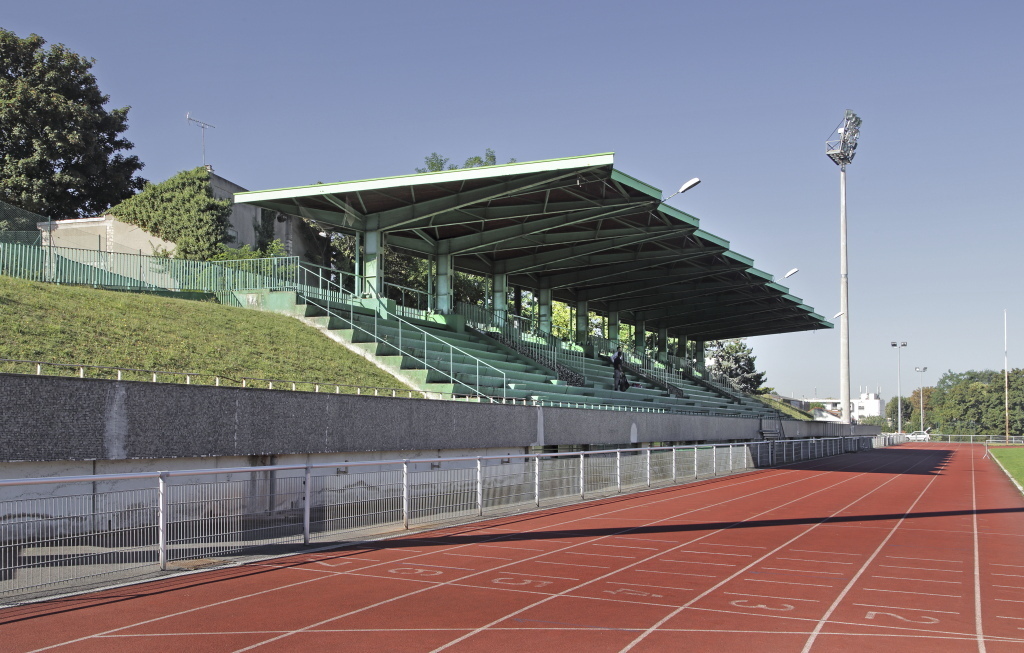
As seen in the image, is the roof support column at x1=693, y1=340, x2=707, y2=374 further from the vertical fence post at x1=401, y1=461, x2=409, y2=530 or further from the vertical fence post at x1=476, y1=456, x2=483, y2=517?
the vertical fence post at x1=401, y1=461, x2=409, y2=530

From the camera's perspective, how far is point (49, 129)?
46.4 m

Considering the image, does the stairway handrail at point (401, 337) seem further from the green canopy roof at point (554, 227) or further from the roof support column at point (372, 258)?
the green canopy roof at point (554, 227)

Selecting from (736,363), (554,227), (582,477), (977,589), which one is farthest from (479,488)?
(736,363)

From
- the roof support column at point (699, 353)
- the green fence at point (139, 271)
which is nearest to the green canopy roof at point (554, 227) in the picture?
the green fence at point (139, 271)

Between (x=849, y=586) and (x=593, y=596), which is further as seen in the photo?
(x=849, y=586)

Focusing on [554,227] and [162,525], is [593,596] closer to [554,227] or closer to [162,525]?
[162,525]

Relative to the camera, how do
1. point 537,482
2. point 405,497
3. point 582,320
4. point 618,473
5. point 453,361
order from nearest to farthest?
point 405,497, point 537,482, point 618,473, point 453,361, point 582,320

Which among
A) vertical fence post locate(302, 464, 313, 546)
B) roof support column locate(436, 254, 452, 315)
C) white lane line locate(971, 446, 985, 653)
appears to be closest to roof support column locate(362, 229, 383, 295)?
roof support column locate(436, 254, 452, 315)

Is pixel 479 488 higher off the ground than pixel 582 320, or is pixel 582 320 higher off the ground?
pixel 582 320

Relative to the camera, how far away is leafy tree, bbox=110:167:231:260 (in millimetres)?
42344

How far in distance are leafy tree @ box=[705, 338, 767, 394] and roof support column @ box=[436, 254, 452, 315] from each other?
6525 cm

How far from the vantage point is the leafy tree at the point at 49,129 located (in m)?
45.3

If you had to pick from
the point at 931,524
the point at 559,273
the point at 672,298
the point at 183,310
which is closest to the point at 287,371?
the point at 183,310

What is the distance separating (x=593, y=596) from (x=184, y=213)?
3804 centimetres
